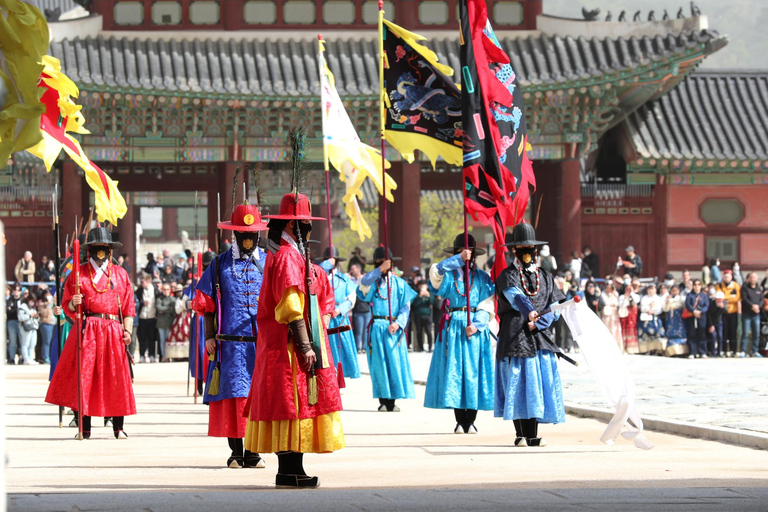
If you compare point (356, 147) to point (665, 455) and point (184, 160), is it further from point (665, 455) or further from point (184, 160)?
point (184, 160)

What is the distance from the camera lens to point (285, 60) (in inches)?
898

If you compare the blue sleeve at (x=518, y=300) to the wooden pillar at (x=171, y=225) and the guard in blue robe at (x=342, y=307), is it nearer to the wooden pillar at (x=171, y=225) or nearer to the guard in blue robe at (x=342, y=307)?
the guard in blue robe at (x=342, y=307)

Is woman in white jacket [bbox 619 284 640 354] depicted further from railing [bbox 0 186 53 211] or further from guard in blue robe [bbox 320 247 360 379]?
railing [bbox 0 186 53 211]

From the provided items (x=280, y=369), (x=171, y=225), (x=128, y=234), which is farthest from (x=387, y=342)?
(x=171, y=225)

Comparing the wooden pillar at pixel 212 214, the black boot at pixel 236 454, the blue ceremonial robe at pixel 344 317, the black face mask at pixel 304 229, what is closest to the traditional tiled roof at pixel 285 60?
the wooden pillar at pixel 212 214

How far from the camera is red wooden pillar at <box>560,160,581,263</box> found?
74.2 ft

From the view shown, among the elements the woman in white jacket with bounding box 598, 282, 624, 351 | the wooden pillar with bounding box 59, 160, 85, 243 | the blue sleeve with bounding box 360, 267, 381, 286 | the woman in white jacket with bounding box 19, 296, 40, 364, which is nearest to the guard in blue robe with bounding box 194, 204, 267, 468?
the blue sleeve with bounding box 360, 267, 381, 286

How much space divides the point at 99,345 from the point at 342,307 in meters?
4.71

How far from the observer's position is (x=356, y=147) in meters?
13.4

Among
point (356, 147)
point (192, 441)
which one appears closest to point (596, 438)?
point (192, 441)

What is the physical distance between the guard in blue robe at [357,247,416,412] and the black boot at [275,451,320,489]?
535 centimetres

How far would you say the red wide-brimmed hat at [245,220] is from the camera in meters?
8.08

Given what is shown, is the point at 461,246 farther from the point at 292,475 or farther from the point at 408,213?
the point at 408,213

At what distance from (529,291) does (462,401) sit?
1.48 metres
